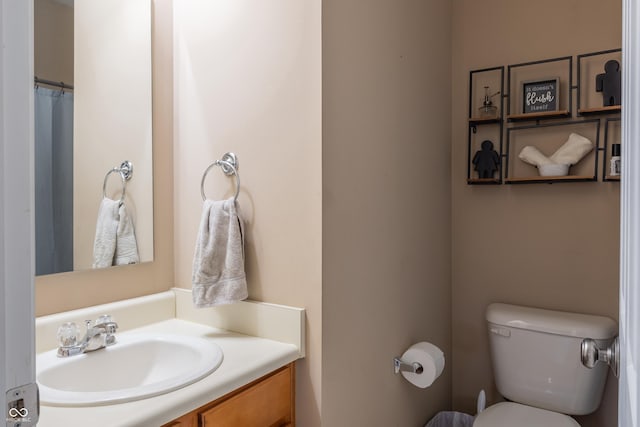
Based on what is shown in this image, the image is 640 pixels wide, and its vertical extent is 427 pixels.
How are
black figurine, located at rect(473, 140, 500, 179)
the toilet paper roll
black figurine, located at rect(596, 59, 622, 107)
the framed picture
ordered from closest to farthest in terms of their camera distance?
the toilet paper roll, black figurine, located at rect(596, 59, 622, 107), the framed picture, black figurine, located at rect(473, 140, 500, 179)

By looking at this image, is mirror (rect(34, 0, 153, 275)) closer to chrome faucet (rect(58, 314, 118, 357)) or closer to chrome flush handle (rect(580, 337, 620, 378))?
chrome faucet (rect(58, 314, 118, 357))

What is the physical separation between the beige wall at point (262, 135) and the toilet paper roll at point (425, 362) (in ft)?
1.59

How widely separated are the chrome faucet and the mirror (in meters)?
0.19

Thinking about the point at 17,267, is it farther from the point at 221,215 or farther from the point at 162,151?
the point at 162,151

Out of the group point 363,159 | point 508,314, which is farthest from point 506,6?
point 508,314

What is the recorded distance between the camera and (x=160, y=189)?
5.12ft

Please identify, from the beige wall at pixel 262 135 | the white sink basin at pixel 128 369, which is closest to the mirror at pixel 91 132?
the beige wall at pixel 262 135

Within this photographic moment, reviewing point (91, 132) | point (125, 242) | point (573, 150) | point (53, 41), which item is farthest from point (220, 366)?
point (573, 150)

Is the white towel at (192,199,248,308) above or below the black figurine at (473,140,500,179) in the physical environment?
below

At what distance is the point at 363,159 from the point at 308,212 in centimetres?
30

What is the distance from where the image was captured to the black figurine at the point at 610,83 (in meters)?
1.66

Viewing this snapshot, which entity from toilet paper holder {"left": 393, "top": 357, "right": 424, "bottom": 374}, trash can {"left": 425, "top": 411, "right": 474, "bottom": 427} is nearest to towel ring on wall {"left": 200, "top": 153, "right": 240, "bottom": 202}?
toilet paper holder {"left": 393, "top": 357, "right": 424, "bottom": 374}

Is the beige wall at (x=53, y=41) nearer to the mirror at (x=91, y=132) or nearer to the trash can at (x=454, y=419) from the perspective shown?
the mirror at (x=91, y=132)

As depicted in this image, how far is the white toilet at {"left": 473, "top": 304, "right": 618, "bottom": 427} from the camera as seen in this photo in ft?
5.32
